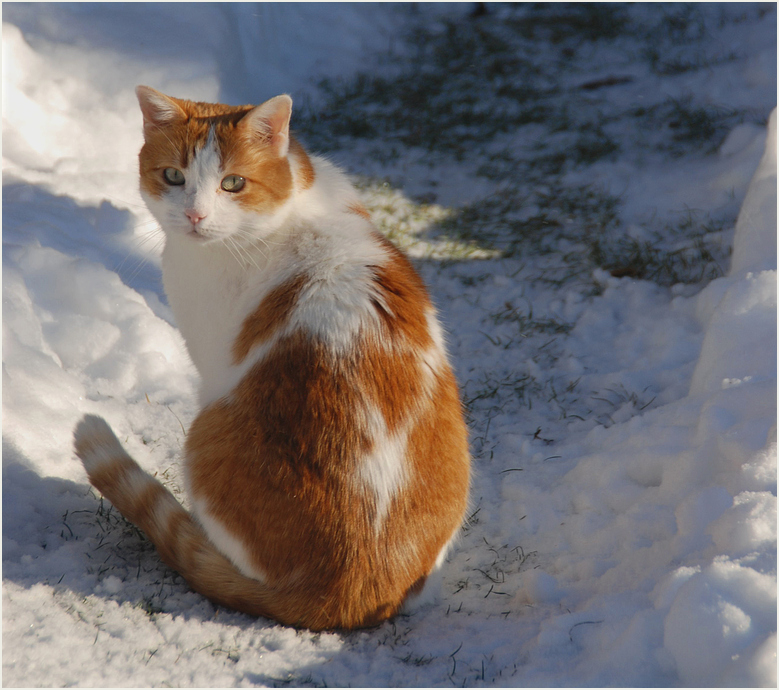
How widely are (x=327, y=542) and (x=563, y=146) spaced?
3.60m

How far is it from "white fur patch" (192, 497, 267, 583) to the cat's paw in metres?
0.30

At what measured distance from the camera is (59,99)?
11.6ft

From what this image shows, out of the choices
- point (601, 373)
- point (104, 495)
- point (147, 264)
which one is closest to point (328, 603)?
point (104, 495)

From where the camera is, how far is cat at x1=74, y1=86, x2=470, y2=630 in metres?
1.71

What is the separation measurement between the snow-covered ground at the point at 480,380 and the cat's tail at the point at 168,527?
6cm

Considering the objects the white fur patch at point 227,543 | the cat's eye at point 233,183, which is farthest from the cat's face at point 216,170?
the white fur patch at point 227,543

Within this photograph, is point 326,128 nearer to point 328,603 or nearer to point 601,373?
point 601,373

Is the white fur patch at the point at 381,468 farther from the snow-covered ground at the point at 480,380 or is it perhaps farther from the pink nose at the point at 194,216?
the pink nose at the point at 194,216

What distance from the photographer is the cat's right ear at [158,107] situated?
1.96 meters

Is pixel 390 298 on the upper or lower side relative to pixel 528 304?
upper

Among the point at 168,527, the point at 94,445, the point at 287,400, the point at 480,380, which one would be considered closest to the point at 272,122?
the point at 287,400

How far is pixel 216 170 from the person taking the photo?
6.25 ft

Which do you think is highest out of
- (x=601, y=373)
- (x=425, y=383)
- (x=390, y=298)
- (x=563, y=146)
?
(x=390, y=298)

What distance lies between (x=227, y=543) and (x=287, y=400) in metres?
0.42
